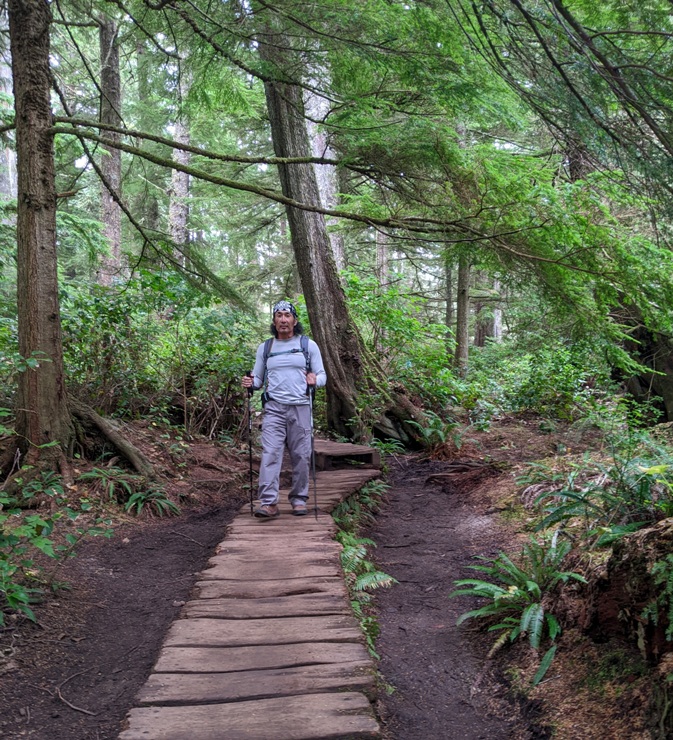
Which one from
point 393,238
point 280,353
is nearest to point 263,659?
point 280,353

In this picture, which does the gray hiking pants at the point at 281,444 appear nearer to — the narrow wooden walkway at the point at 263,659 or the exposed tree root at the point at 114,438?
the narrow wooden walkway at the point at 263,659

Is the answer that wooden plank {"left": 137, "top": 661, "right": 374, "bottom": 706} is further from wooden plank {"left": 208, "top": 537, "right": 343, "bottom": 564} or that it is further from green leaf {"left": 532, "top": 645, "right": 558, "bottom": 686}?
wooden plank {"left": 208, "top": 537, "right": 343, "bottom": 564}

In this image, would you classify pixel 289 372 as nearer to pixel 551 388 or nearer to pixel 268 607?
pixel 268 607

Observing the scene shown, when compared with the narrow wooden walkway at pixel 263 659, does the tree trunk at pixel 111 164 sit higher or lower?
higher

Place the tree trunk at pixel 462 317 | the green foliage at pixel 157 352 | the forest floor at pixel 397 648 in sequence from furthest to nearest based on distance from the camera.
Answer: the tree trunk at pixel 462 317 < the green foliage at pixel 157 352 < the forest floor at pixel 397 648

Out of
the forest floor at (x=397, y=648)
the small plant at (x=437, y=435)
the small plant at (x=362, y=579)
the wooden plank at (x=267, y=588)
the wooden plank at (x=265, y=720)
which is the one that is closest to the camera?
the wooden plank at (x=265, y=720)

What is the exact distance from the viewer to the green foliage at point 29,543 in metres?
3.99

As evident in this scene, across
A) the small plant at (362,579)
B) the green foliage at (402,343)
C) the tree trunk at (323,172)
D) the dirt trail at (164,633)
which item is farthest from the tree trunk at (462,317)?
the small plant at (362,579)

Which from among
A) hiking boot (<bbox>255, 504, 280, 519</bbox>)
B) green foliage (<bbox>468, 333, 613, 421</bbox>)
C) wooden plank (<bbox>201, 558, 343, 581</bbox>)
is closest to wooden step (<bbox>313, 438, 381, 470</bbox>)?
hiking boot (<bbox>255, 504, 280, 519</bbox>)

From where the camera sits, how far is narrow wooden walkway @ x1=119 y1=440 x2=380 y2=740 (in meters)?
2.78

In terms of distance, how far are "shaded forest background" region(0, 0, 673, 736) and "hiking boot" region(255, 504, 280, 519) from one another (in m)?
1.53

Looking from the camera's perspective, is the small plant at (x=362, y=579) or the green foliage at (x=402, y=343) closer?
the small plant at (x=362, y=579)

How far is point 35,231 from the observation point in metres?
6.79

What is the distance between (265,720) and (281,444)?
391 cm
